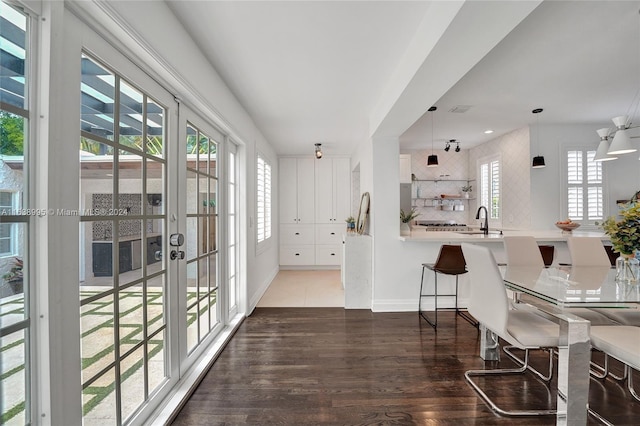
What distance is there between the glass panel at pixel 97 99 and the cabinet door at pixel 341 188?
499 cm

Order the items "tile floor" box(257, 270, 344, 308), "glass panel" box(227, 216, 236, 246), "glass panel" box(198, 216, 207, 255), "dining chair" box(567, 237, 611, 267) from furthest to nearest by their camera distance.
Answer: "tile floor" box(257, 270, 344, 308), "glass panel" box(227, 216, 236, 246), "dining chair" box(567, 237, 611, 267), "glass panel" box(198, 216, 207, 255)

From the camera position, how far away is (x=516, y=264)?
2734 millimetres

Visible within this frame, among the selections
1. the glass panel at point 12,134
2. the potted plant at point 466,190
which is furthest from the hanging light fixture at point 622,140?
the glass panel at point 12,134

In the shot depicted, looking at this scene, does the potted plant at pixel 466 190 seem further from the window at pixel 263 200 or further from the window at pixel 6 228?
the window at pixel 6 228

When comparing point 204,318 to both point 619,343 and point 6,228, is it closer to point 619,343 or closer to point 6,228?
point 6,228

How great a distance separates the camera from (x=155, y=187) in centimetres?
173

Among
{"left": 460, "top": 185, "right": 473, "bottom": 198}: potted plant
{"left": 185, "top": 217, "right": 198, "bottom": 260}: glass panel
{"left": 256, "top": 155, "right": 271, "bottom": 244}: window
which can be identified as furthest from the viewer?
{"left": 460, "top": 185, "right": 473, "bottom": 198}: potted plant

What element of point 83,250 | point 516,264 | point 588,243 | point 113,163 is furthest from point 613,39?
point 83,250

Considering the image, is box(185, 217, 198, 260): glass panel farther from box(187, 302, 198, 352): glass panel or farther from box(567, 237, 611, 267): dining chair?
box(567, 237, 611, 267): dining chair

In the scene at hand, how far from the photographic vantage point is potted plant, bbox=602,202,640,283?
6.04 ft

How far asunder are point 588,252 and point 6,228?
3997mm

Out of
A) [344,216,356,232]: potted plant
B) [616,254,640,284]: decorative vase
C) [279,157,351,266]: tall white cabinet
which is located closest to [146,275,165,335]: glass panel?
[616,254,640,284]: decorative vase

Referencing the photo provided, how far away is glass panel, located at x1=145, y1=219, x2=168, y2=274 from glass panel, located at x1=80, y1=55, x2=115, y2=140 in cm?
57

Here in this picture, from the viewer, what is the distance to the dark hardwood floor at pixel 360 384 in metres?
1.73
